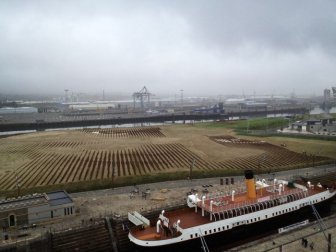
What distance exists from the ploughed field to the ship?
15.0 m

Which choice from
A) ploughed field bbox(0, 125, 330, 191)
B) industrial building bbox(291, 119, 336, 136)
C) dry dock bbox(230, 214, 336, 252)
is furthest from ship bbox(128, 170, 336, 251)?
industrial building bbox(291, 119, 336, 136)

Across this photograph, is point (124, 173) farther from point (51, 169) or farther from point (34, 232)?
point (34, 232)

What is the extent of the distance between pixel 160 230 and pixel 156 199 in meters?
8.88

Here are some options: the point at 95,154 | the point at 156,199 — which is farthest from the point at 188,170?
the point at 95,154

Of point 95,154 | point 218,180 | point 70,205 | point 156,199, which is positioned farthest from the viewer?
point 95,154

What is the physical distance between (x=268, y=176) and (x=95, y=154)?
1092 inches

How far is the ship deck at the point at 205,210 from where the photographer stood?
23.7 meters

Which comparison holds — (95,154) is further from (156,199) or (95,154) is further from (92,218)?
(92,218)

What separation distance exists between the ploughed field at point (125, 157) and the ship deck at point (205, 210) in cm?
1484

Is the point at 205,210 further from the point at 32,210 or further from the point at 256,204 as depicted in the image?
the point at 32,210

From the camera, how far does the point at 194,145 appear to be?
2544 inches

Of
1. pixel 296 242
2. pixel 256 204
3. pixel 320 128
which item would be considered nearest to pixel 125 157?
pixel 256 204

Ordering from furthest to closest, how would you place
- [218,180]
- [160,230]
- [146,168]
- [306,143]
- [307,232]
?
[306,143] < [146,168] < [218,180] < [307,232] < [160,230]

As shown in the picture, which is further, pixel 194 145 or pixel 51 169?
pixel 194 145
